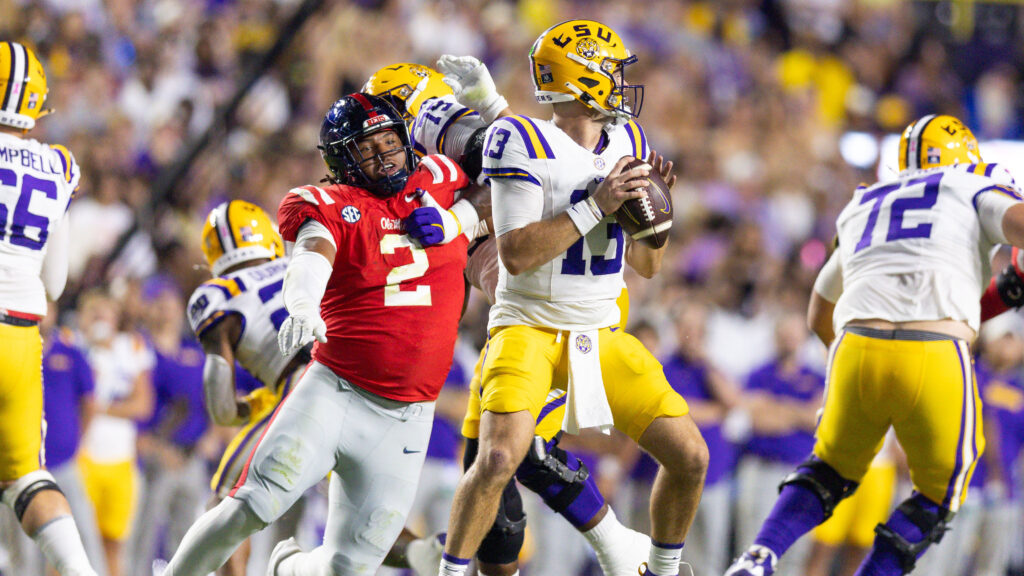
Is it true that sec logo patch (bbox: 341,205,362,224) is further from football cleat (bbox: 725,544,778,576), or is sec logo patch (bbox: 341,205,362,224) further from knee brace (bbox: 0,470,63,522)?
football cleat (bbox: 725,544,778,576)

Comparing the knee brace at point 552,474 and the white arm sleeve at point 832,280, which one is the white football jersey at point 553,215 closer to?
the knee brace at point 552,474

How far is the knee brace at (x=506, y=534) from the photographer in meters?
4.96

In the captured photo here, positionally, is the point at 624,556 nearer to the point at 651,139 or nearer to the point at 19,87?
the point at 19,87

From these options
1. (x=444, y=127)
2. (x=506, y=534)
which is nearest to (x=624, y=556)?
(x=506, y=534)

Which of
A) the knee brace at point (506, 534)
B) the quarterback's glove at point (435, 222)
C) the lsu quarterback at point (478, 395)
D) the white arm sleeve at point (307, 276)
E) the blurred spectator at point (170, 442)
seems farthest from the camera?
the blurred spectator at point (170, 442)

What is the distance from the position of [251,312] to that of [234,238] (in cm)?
57

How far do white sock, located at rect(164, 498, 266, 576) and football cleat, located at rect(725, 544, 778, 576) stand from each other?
6.51 ft

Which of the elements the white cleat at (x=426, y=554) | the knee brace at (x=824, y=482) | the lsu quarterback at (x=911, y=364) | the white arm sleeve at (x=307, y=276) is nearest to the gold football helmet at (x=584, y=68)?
the white arm sleeve at (x=307, y=276)

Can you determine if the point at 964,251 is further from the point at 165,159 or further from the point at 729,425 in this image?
the point at 165,159

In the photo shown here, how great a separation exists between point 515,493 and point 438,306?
3.21 feet

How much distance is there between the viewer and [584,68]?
457 cm

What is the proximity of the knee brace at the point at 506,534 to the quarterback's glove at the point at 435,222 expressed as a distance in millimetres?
1136

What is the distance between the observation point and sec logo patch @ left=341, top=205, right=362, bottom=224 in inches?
174

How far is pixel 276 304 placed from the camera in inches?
223
